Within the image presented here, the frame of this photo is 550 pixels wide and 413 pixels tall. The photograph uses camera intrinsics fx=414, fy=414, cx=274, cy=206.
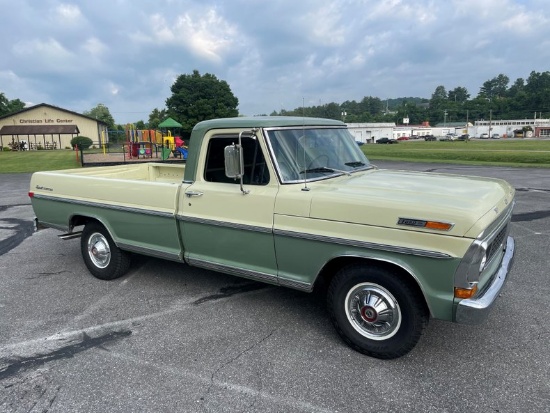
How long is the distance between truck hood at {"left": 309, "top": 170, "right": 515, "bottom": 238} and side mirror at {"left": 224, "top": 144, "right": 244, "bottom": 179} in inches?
26.9

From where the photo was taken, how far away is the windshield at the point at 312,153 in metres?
3.85

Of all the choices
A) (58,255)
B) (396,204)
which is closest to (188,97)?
(58,255)

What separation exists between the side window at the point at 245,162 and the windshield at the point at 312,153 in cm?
16

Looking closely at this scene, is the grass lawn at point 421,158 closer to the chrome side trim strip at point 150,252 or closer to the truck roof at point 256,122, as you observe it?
the chrome side trim strip at point 150,252

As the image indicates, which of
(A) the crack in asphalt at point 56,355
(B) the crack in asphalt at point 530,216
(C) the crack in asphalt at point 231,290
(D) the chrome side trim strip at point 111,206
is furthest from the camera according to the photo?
(B) the crack in asphalt at point 530,216

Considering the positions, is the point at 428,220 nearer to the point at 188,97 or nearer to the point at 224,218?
the point at 224,218

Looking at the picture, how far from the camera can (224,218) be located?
13.3 ft

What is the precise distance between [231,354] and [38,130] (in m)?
61.0

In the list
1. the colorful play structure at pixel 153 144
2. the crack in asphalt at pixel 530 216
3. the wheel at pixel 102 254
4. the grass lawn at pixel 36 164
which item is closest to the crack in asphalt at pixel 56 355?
the wheel at pixel 102 254

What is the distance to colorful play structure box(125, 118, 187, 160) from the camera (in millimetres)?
25589

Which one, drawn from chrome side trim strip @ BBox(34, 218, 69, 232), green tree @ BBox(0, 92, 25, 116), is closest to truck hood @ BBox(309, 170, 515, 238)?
chrome side trim strip @ BBox(34, 218, 69, 232)

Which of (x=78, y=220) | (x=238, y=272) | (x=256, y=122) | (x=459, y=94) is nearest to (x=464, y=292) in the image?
(x=238, y=272)

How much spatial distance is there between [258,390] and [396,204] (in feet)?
5.66

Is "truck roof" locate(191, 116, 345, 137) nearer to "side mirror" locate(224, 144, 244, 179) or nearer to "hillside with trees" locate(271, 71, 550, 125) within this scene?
"side mirror" locate(224, 144, 244, 179)
